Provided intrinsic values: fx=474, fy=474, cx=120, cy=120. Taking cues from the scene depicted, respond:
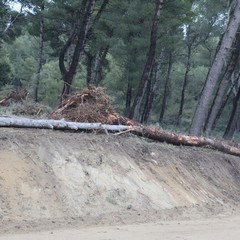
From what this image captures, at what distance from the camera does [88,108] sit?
41.2ft

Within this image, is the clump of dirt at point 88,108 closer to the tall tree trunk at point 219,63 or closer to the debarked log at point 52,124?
the debarked log at point 52,124

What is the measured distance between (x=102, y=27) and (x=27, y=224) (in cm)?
2593

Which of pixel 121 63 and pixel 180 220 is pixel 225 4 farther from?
pixel 180 220

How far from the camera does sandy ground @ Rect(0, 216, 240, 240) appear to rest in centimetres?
754

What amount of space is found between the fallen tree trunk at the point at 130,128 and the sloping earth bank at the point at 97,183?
0.22 meters

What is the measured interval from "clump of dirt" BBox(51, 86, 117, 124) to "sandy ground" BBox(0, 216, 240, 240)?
399 cm

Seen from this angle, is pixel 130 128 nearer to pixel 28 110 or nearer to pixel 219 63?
pixel 28 110

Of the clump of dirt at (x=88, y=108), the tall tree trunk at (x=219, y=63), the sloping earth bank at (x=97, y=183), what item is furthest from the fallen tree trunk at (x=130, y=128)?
the tall tree trunk at (x=219, y=63)

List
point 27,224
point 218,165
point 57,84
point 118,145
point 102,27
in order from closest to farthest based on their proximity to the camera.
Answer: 1. point 27,224
2. point 118,145
3. point 218,165
4. point 102,27
5. point 57,84

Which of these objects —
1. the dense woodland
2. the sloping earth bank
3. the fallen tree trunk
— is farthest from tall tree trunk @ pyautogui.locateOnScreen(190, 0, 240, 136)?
the sloping earth bank

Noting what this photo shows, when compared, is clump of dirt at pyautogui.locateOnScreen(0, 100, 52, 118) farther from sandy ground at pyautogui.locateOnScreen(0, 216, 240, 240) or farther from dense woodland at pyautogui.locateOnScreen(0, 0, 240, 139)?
sandy ground at pyautogui.locateOnScreen(0, 216, 240, 240)

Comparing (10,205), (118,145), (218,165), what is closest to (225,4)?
(218,165)

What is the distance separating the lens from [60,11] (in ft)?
97.8

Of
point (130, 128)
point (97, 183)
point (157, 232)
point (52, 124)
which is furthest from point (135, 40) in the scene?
point (157, 232)
